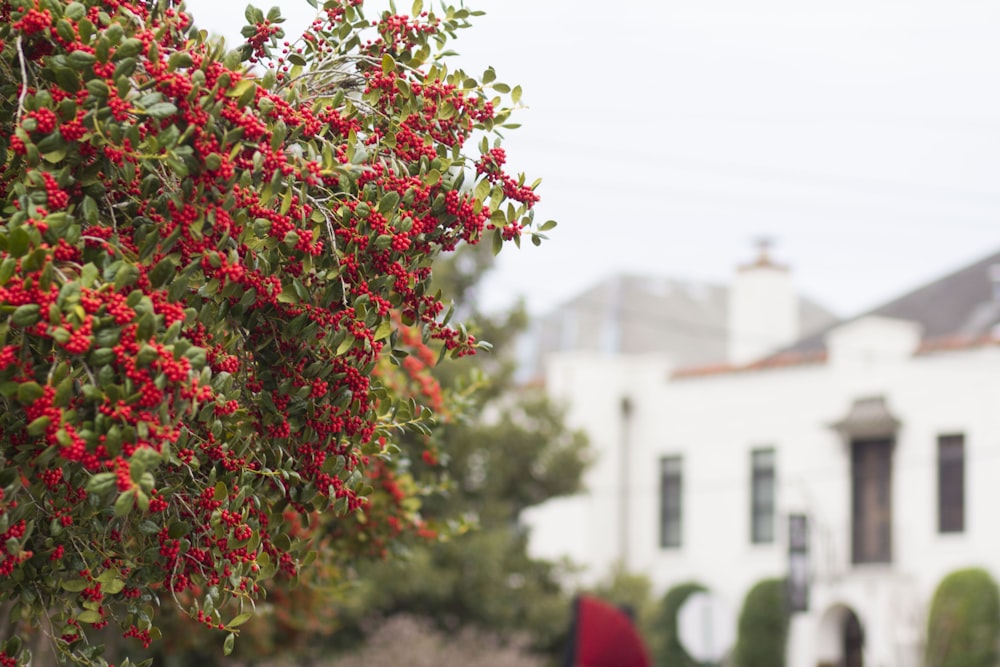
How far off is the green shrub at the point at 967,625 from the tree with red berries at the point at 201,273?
2546 centimetres

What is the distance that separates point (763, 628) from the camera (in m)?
34.0

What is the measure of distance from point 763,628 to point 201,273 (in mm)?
30040

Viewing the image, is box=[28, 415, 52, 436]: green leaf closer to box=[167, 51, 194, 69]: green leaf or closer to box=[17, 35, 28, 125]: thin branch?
box=[17, 35, 28, 125]: thin branch

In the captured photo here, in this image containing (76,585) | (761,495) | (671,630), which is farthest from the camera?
(671,630)

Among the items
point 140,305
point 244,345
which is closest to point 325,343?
point 244,345

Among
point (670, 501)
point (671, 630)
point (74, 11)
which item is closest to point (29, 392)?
point (74, 11)

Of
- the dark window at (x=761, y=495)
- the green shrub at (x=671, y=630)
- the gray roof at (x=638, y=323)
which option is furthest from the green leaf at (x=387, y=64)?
the gray roof at (x=638, y=323)

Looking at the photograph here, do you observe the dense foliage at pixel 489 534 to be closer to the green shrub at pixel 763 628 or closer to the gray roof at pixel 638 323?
the green shrub at pixel 763 628

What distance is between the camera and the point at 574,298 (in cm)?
5012

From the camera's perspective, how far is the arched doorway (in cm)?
3369

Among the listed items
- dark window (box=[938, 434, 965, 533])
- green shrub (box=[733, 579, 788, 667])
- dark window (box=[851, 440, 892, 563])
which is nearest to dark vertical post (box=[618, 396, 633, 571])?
green shrub (box=[733, 579, 788, 667])

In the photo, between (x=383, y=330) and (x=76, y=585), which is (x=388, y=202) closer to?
(x=383, y=330)

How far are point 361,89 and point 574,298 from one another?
44.0 metres

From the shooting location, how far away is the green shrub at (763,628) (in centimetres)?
3366
